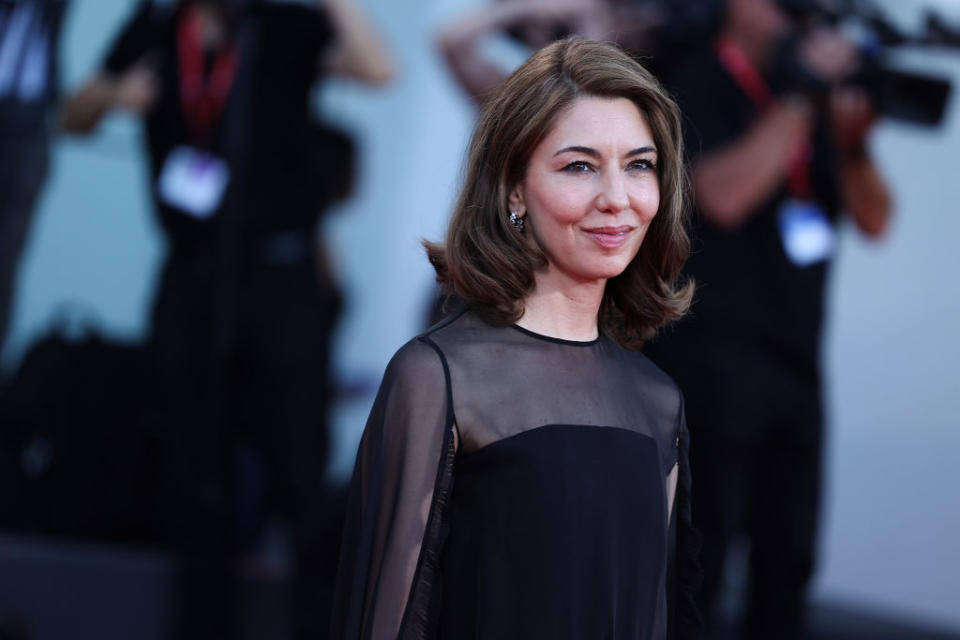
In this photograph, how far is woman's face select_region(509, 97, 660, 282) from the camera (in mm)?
1503

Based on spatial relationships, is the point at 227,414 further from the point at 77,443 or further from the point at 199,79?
the point at 199,79

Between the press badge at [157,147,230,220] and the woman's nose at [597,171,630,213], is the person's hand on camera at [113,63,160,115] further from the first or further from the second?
the woman's nose at [597,171,630,213]

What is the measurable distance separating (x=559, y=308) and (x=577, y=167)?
17 cm

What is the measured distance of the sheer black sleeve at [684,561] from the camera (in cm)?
162

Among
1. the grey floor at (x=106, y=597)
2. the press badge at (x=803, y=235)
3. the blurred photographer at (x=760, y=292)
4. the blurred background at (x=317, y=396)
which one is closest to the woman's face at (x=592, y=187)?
the blurred photographer at (x=760, y=292)

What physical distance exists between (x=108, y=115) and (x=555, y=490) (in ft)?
10.1

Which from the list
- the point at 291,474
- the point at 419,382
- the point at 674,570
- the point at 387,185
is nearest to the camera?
the point at 419,382

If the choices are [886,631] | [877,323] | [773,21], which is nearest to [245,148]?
[773,21]

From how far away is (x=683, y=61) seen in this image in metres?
3.41

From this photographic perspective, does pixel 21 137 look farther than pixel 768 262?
Yes

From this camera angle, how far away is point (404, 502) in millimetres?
1432

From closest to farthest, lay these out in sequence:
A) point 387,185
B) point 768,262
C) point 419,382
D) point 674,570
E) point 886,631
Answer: point 419,382 → point 674,570 → point 768,262 → point 886,631 → point 387,185

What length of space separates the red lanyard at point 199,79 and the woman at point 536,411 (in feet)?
8.85

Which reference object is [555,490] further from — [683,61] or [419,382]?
[683,61]
